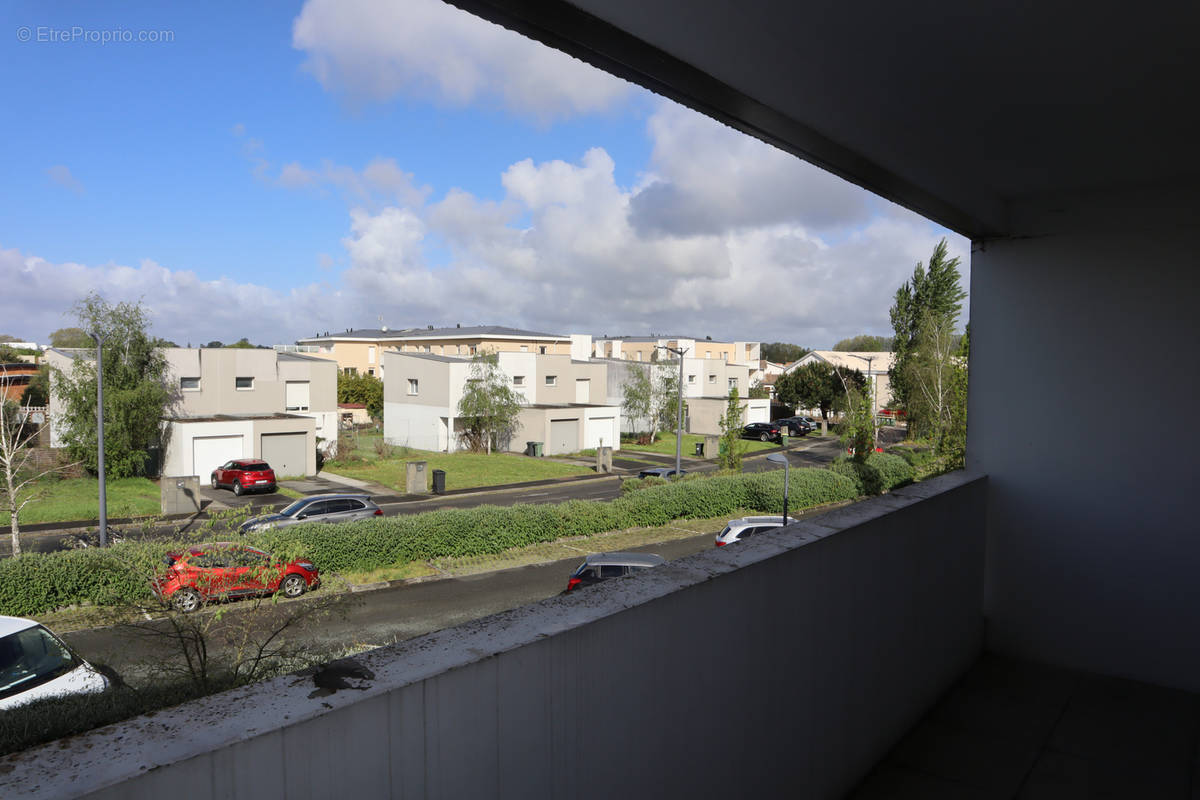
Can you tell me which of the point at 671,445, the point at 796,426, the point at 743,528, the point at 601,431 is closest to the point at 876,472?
the point at 743,528

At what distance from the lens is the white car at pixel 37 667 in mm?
5531

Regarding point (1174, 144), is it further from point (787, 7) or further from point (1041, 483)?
point (787, 7)

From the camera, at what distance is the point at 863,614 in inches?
139

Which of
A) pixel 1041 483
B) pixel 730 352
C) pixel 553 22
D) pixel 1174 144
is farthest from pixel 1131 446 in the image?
pixel 730 352

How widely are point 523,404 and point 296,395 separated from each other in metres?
10.4

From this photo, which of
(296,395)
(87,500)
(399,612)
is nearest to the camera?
(399,612)

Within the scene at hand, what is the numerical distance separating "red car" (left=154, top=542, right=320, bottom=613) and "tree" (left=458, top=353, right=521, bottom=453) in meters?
24.7

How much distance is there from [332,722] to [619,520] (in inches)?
616

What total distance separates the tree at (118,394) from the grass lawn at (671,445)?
21.4 metres

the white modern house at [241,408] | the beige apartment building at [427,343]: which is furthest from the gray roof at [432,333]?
the white modern house at [241,408]

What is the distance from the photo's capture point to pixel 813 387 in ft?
171

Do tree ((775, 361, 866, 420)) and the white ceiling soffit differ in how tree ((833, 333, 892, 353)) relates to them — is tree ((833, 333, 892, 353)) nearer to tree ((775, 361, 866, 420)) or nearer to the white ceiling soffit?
tree ((775, 361, 866, 420))

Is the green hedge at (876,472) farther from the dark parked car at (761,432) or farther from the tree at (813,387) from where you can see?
the tree at (813,387)

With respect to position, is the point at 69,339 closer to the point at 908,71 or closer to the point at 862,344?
the point at 908,71
